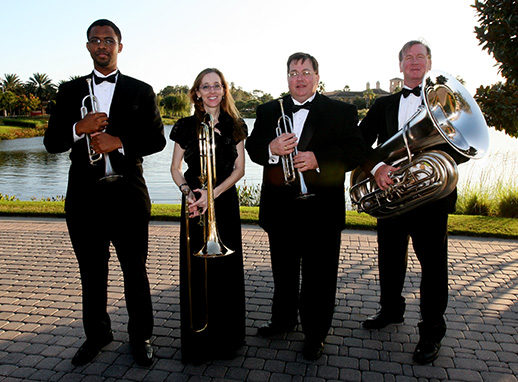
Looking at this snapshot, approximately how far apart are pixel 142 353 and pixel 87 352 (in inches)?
18.0

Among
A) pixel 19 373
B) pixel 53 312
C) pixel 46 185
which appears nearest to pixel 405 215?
pixel 19 373

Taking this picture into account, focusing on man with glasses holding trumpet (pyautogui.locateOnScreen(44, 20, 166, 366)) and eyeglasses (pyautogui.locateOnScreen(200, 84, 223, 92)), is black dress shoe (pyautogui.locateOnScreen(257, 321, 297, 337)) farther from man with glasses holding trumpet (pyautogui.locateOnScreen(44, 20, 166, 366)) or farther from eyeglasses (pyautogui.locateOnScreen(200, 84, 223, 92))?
eyeglasses (pyautogui.locateOnScreen(200, 84, 223, 92))

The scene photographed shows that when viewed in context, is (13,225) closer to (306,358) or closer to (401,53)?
(306,358)

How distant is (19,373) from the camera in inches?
130

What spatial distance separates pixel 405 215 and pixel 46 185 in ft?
54.1

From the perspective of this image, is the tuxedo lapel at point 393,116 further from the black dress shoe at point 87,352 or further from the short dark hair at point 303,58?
the black dress shoe at point 87,352

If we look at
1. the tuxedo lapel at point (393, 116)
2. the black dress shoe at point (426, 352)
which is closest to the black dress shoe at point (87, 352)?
the black dress shoe at point (426, 352)

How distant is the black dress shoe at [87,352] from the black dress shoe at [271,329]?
1358mm

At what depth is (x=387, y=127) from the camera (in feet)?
12.1

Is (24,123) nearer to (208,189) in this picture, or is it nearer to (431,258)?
(208,189)

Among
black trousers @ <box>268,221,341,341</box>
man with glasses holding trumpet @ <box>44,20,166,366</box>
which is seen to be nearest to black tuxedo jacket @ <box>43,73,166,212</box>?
man with glasses holding trumpet @ <box>44,20,166,366</box>

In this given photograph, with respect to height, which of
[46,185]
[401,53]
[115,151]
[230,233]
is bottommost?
[46,185]

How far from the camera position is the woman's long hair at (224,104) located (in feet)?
11.3

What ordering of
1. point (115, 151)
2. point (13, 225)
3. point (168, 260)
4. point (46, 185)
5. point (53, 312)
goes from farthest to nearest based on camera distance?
point (46, 185)
point (13, 225)
point (168, 260)
point (53, 312)
point (115, 151)
